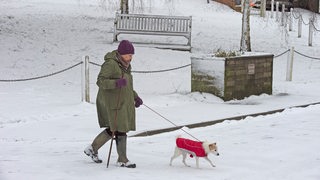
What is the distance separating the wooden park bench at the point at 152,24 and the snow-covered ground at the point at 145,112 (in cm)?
66

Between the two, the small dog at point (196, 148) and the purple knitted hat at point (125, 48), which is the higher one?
the purple knitted hat at point (125, 48)

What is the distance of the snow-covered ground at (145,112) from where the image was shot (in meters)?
7.00

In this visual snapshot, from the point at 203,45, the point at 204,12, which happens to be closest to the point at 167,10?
the point at 204,12

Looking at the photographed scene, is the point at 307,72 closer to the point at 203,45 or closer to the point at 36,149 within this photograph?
the point at 203,45

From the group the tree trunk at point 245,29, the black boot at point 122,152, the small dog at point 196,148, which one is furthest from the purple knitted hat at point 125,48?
the tree trunk at point 245,29

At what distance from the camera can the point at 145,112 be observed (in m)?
11.4

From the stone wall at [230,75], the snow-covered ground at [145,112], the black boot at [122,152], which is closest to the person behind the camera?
the black boot at [122,152]

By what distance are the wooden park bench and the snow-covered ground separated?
2.16 ft

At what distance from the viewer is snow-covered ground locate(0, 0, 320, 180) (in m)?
7.00

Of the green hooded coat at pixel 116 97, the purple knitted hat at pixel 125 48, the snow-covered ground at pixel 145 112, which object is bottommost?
the snow-covered ground at pixel 145 112

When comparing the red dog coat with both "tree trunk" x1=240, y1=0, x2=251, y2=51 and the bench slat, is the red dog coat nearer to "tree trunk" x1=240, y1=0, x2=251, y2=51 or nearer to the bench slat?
"tree trunk" x1=240, y1=0, x2=251, y2=51

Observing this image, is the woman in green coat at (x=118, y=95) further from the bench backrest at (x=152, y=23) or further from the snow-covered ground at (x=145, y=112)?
the bench backrest at (x=152, y=23)

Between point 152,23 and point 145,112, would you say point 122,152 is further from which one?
point 152,23

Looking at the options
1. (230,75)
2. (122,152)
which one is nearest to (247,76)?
(230,75)
